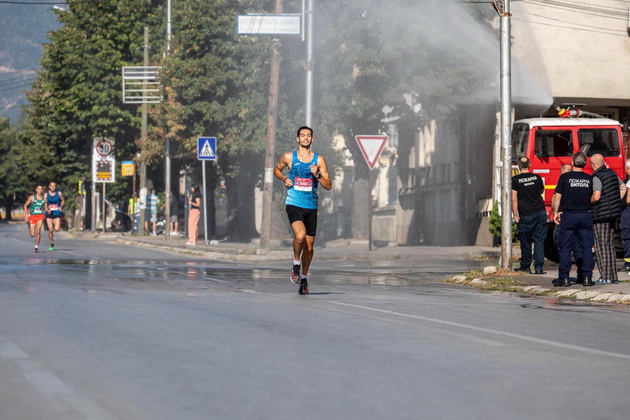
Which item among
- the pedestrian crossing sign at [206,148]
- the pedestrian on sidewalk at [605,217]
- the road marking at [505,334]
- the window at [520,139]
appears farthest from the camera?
the pedestrian crossing sign at [206,148]

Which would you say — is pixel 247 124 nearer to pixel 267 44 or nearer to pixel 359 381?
pixel 267 44

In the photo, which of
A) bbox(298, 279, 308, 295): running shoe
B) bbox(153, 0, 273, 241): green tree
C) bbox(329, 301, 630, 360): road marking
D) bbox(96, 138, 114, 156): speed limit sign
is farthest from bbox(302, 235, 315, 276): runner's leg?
bbox(96, 138, 114, 156): speed limit sign

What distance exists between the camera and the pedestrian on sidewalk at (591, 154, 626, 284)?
59.7 feet

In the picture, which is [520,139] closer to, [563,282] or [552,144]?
[552,144]

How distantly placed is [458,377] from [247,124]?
35.2m

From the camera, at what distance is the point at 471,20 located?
3762 cm

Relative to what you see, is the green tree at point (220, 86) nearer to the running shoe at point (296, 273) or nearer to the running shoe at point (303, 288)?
the running shoe at point (296, 273)

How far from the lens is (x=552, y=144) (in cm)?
2816

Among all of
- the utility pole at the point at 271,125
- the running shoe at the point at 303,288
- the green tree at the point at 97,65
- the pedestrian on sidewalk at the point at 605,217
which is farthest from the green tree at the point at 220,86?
the running shoe at the point at 303,288

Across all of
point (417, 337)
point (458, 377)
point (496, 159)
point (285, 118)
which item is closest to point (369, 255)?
point (496, 159)

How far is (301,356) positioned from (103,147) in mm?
49347

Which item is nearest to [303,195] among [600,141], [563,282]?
[563,282]

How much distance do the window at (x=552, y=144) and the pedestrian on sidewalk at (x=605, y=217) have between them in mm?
9609

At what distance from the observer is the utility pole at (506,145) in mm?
21234
